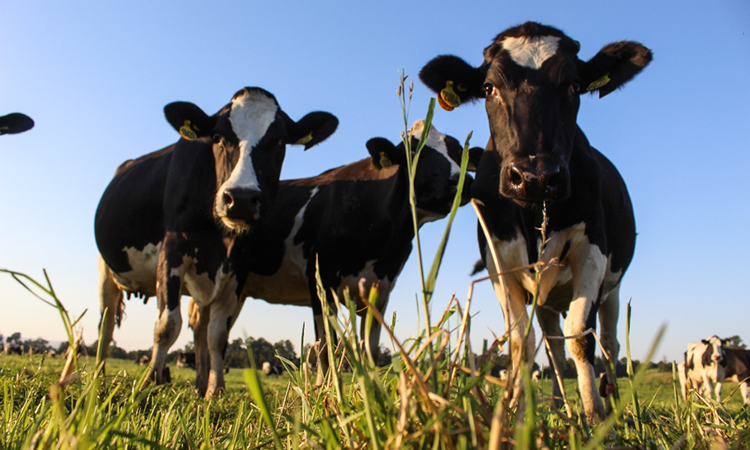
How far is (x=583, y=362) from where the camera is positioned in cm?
307

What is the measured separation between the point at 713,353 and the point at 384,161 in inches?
681

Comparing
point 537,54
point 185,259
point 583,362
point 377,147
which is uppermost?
point 377,147

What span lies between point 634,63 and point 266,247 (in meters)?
4.60

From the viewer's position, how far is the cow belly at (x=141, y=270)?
6477 mm

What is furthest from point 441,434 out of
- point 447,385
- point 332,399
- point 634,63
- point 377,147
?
point 377,147

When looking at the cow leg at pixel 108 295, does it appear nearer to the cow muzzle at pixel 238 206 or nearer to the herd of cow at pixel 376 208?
the herd of cow at pixel 376 208

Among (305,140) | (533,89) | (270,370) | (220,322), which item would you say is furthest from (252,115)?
(270,370)

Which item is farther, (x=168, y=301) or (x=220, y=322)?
(x=220, y=322)

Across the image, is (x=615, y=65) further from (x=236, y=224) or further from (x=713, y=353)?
(x=713, y=353)

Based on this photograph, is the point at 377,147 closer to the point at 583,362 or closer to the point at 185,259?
the point at 185,259

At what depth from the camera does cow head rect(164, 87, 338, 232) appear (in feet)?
17.1

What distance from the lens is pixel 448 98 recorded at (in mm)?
4418

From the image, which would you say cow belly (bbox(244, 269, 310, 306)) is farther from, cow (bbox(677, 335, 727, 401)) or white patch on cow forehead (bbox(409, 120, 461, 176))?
cow (bbox(677, 335, 727, 401))

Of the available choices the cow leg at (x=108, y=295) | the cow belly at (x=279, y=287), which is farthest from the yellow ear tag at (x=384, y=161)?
the cow leg at (x=108, y=295)
